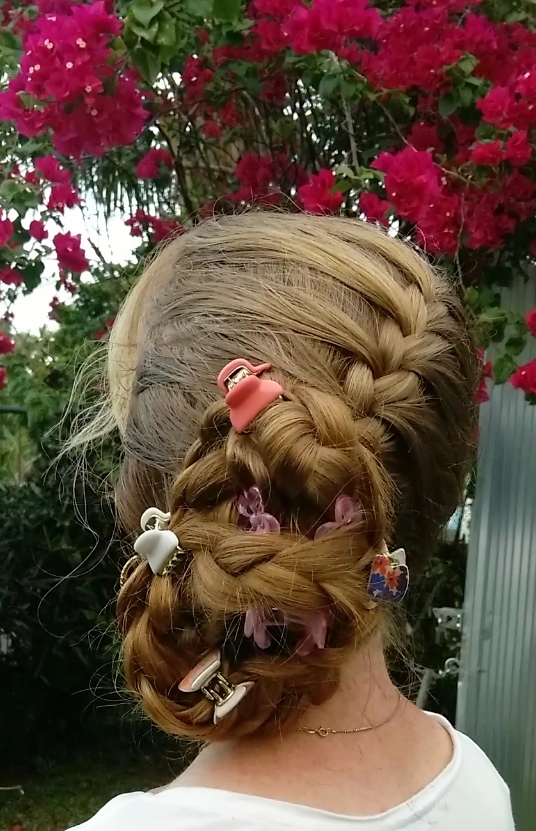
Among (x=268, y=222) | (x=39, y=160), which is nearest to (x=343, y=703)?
(x=268, y=222)

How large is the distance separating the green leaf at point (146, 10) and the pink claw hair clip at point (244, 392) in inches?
40.1

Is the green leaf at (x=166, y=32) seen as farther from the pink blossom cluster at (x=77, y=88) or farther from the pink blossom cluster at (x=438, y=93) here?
the pink blossom cluster at (x=438, y=93)

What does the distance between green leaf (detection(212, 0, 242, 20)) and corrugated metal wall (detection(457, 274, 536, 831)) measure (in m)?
0.97

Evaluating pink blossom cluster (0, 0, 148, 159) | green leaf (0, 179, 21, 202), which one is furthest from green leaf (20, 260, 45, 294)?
pink blossom cluster (0, 0, 148, 159)

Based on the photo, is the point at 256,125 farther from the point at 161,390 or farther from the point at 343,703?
the point at 343,703

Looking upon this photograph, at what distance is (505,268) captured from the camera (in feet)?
5.60

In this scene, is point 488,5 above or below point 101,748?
above

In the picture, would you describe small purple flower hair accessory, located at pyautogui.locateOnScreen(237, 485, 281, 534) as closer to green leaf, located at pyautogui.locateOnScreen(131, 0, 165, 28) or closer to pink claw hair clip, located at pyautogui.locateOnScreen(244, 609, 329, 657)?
pink claw hair clip, located at pyautogui.locateOnScreen(244, 609, 329, 657)

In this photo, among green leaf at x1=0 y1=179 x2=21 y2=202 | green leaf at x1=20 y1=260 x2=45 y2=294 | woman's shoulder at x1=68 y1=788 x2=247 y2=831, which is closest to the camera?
woman's shoulder at x1=68 y1=788 x2=247 y2=831

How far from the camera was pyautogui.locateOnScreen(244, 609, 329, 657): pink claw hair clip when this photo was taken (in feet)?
2.10

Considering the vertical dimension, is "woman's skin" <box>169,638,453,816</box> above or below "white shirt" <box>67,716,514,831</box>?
above

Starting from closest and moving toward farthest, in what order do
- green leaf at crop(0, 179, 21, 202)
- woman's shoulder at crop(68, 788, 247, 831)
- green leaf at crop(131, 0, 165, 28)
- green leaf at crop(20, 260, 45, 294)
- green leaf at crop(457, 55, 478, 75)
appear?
woman's shoulder at crop(68, 788, 247, 831) → green leaf at crop(131, 0, 165, 28) → green leaf at crop(457, 55, 478, 75) → green leaf at crop(0, 179, 21, 202) → green leaf at crop(20, 260, 45, 294)

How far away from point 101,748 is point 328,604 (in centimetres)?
305

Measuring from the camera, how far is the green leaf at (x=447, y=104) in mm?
1550
